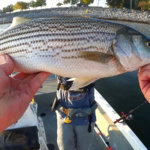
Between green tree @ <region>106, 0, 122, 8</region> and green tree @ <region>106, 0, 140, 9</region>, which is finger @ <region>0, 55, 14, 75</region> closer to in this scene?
green tree @ <region>106, 0, 140, 9</region>

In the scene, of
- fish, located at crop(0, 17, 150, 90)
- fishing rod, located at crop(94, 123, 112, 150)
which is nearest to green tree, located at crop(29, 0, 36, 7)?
fishing rod, located at crop(94, 123, 112, 150)

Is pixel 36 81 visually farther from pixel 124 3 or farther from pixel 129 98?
pixel 124 3

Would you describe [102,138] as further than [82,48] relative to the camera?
Yes

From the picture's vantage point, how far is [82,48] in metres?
2.01

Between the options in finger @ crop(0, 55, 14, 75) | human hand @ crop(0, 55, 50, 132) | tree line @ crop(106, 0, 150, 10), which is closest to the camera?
human hand @ crop(0, 55, 50, 132)

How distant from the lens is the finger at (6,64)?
1936mm

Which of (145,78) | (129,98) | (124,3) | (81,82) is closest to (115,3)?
(124,3)

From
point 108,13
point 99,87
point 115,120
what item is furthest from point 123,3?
point 115,120

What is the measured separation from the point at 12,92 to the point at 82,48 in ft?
3.28

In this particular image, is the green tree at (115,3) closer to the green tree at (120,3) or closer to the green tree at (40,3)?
the green tree at (120,3)

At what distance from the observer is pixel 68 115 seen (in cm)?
294

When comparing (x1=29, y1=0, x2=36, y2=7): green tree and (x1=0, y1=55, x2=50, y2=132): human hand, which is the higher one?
(x1=29, y1=0, x2=36, y2=7): green tree

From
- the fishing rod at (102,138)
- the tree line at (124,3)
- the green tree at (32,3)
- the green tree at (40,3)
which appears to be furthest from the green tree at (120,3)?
the fishing rod at (102,138)

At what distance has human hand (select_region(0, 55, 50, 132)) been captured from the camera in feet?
5.90
